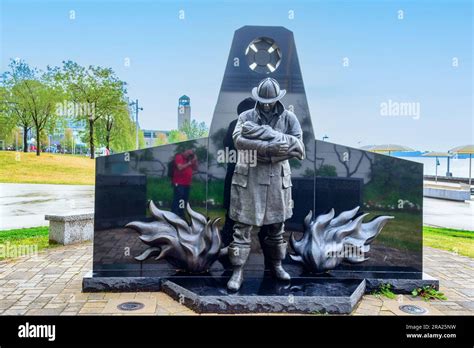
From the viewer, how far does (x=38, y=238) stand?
28.7ft

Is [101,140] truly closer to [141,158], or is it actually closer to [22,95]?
[22,95]

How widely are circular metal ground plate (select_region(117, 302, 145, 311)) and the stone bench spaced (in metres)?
4.03

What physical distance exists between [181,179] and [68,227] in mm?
4148

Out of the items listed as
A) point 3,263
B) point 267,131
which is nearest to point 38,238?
point 3,263

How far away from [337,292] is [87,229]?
6.12 metres

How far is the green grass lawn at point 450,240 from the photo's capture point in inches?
348

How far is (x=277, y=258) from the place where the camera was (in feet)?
16.7

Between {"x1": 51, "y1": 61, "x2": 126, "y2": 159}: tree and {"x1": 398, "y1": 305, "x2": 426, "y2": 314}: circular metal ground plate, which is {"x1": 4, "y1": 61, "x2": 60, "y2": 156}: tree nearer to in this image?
{"x1": 51, "y1": 61, "x2": 126, "y2": 159}: tree

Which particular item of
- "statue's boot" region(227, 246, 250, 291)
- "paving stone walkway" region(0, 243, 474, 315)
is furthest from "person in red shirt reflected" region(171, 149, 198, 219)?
"paving stone walkway" region(0, 243, 474, 315)

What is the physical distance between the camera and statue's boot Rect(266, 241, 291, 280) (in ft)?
16.5
